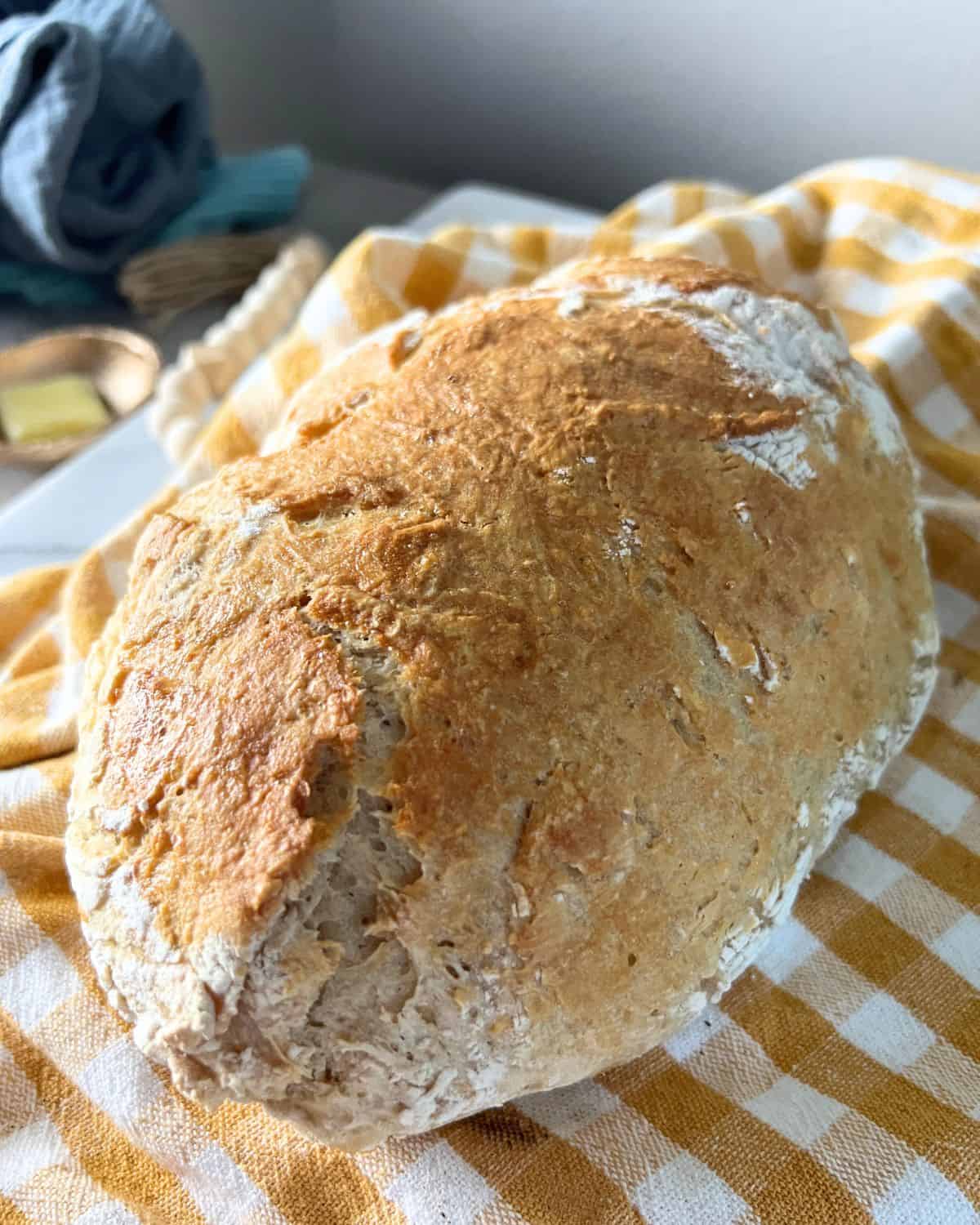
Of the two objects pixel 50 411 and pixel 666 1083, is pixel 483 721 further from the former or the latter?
pixel 50 411

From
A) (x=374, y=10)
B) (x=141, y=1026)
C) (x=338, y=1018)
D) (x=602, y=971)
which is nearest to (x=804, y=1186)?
(x=602, y=971)

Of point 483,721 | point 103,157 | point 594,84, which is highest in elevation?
point 594,84

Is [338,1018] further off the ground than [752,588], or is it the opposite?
[752,588]

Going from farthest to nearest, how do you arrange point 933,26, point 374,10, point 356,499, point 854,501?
1. point 374,10
2. point 933,26
3. point 854,501
4. point 356,499

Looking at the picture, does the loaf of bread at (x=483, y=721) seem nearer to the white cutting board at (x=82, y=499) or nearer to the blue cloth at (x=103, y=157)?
the white cutting board at (x=82, y=499)

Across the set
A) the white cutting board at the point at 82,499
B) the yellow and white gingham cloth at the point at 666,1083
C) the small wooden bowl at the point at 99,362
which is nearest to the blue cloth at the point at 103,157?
the small wooden bowl at the point at 99,362

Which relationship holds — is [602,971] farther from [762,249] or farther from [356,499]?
[762,249]

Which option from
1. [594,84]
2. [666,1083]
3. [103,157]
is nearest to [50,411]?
[103,157]
